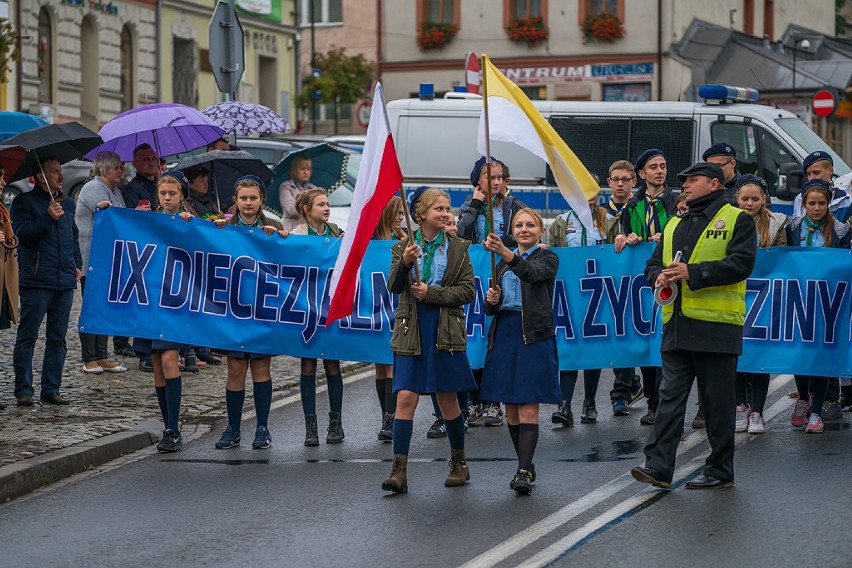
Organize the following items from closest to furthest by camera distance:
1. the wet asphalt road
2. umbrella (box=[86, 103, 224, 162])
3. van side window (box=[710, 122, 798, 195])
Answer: the wet asphalt road < umbrella (box=[86, 103, 224, 162]) < van side window (box=[710, 122, 798, 195])

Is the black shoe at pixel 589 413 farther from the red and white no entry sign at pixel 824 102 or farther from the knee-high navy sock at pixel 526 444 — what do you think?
the red and white no entry sign at pixel 824 102

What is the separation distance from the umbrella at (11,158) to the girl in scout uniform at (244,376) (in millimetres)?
1608

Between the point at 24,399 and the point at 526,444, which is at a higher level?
the point at 526,444

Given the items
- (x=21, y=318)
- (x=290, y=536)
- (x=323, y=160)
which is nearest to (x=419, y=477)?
(x=290, y=536)

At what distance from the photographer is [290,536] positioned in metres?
7.71

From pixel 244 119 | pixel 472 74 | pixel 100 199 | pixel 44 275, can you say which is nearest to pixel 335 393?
pixel 44 275

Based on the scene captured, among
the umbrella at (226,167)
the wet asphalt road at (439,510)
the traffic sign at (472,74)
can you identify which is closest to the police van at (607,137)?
the traffic sign at (472,74)

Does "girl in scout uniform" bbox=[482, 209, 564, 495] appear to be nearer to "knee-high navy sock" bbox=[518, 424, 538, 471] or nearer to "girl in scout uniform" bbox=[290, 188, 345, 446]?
"knee-high navy sock" bbox=[518, 424, 538, 471]

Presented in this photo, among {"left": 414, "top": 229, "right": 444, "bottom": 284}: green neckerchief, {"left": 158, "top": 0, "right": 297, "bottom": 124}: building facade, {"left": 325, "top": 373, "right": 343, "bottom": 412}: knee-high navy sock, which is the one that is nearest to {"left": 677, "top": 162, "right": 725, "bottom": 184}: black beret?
{"left": 414, "top": 229, "right": 444, "bottom": 284}: green neckerchief

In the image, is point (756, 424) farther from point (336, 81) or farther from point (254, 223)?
point (336, 81)

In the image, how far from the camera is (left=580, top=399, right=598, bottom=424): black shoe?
11.3 meters

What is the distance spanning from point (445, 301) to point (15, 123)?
5368 mm

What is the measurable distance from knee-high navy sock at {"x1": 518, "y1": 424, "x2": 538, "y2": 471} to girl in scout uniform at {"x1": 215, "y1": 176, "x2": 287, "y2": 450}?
90.8 inches

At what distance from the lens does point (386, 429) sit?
1072 centimetres
